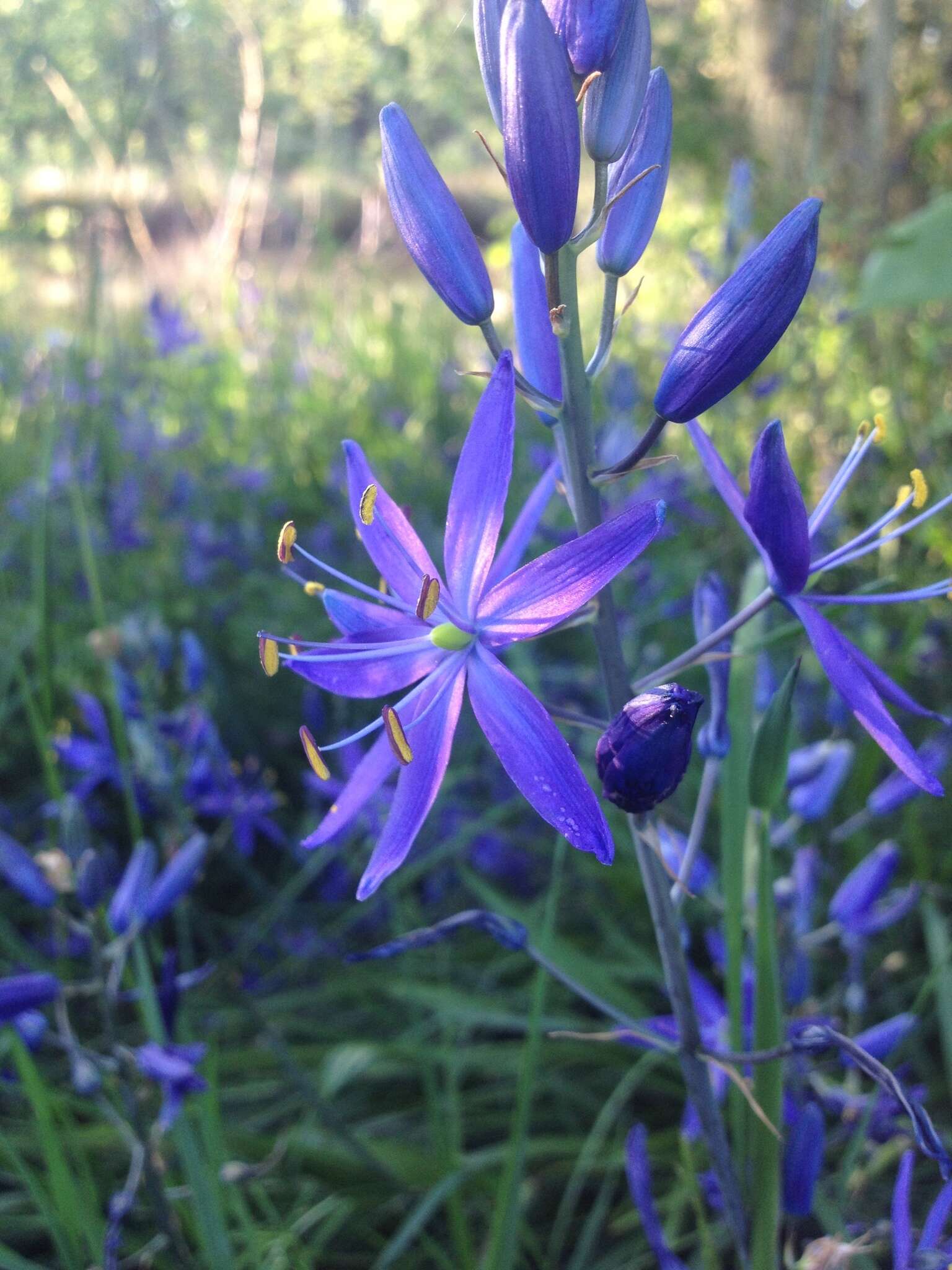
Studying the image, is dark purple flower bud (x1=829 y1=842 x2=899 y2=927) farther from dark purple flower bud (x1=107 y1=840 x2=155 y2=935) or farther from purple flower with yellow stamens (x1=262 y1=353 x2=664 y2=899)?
dark purple flower bud (x1=107 y1=840 x2=155 y2=935)

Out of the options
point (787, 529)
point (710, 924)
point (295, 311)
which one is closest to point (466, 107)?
point (295, 311)

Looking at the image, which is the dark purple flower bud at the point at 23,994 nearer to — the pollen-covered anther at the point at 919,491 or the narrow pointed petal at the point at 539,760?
the narrow pointed petal at the point at 539,760

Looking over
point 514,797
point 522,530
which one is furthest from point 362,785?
point 514,797

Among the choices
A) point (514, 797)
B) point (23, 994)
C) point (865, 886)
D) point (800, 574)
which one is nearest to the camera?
point (800, 574)

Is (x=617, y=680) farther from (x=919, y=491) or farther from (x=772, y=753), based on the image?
(x=919, y=491)

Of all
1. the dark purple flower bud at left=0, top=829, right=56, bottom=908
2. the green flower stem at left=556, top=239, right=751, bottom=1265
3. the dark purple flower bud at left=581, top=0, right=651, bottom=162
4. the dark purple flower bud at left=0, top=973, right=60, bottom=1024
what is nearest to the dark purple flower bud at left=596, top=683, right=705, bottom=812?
the green flower stem at left=556, top=239, right=751, bottom=1265

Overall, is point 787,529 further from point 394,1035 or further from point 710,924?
point 394,1035

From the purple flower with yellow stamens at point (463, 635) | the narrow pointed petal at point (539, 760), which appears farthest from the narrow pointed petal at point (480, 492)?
the narrow pointed petal at point (539, 760)
